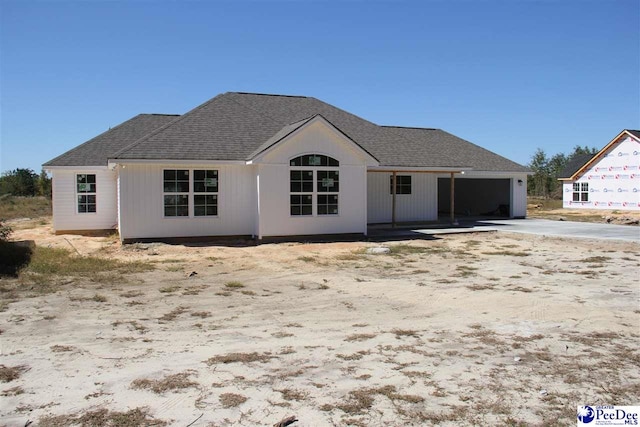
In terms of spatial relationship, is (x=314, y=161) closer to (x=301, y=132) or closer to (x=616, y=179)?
(x=301, y=132)

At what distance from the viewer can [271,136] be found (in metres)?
20.9

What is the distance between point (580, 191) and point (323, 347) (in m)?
44.6

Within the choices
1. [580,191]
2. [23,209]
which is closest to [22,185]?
[23,209]

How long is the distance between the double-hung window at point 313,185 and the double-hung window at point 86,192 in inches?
356

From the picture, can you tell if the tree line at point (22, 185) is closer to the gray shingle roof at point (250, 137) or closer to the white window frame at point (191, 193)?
the gray shingle roof at point (250, 137)

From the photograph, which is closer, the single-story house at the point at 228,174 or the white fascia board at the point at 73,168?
the single-story house at the point at 228,174

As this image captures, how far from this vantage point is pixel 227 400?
196 inches

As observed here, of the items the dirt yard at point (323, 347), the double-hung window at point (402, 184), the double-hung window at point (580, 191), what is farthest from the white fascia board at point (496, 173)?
the double-hung window at point (580, 191)

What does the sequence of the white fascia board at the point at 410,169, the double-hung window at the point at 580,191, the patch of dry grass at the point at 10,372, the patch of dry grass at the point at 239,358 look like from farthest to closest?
the double-hung window at the point at 580,191, the white fascia board at the point at 410,169, the patch of dry grass at the point at 239,358, the patch of dry grass at the point at 10,372

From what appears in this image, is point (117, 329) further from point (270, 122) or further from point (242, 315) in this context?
point (270, 122)

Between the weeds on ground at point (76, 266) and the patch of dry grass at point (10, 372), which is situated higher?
the weeds on ground at point (76, 266)

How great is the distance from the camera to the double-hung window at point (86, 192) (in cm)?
2184

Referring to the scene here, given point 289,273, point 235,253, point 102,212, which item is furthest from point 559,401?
point 102,212

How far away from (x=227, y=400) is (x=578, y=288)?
828 centimetres
